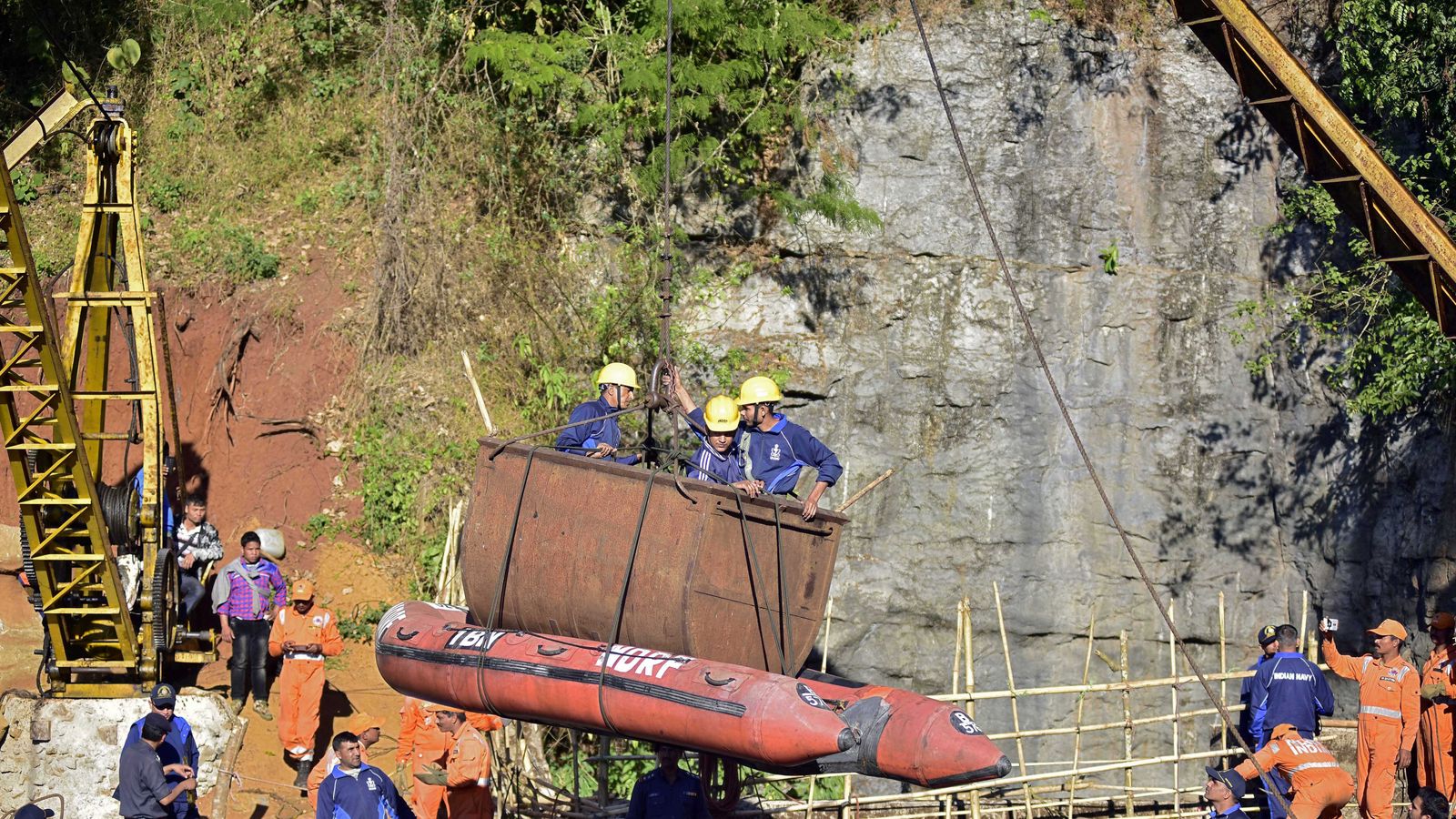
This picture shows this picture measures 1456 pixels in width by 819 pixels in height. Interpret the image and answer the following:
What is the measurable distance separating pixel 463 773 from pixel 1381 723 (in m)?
7.11

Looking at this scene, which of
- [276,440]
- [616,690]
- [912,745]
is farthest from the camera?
[276,440]

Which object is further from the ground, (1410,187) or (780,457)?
(1410,187)

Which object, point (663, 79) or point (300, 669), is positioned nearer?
point (300, 669)

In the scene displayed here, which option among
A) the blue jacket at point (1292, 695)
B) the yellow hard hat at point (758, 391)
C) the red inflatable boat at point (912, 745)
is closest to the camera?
the red inflatable boat at point (912, 745)

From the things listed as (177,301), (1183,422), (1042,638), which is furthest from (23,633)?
(1183,422)

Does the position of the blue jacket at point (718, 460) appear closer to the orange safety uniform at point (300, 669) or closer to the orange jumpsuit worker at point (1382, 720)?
the orange safety uniform at point (300, 669)

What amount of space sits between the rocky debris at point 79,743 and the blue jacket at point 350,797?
12.4 feet

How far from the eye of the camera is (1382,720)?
38.4ft

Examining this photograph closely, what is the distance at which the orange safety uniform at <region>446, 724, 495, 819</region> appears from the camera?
1035 cm

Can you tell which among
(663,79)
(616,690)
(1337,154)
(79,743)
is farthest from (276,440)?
(1337,154)

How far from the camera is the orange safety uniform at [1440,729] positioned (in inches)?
454

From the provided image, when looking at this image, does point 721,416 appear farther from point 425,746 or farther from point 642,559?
point 425,746

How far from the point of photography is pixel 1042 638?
16375mm

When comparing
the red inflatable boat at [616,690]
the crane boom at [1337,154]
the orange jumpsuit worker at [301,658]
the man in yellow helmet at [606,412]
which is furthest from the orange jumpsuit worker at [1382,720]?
Answer: the orange jumpsuit worker at [301,658]
